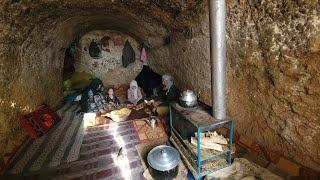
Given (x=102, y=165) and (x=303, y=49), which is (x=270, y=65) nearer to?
(x=303, y=49)

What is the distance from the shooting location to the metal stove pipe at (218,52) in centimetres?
307

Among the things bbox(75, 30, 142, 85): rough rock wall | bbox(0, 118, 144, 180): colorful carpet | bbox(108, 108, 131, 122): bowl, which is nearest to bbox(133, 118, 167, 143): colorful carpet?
bbox(0, 118, 144, 180): colorful carpet

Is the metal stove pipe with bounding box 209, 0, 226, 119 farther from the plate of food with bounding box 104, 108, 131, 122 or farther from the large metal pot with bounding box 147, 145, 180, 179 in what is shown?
the plate of food with bounding box 104, 108, 131, 122

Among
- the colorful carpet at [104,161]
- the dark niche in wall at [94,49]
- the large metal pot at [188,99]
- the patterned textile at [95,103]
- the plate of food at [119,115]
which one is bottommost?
the colorful carpet at [104,161]

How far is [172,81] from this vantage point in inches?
276

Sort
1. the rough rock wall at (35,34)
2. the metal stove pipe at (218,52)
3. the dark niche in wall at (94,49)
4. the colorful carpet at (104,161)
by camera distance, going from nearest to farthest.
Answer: the metal stove pipe at (218,52), the colorful carpet at (104,161), the rough rock wall at (35,34), the dark niche in wall at (94,49)

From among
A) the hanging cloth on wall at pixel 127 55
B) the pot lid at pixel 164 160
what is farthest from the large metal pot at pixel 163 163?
the hanging cloth on wall at pixel 127 55

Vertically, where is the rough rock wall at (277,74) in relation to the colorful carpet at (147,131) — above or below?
above

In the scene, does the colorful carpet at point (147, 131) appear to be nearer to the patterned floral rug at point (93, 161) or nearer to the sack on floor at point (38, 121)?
the patterned floral rug at point (93, 161)

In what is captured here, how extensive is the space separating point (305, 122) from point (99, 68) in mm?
9137

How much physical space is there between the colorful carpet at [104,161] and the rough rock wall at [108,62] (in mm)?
5289

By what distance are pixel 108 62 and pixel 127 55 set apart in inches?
40.8

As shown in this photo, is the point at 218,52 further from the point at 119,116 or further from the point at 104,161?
the point at 119,116

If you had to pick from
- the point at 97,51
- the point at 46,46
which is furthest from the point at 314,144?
the point at 97,51
